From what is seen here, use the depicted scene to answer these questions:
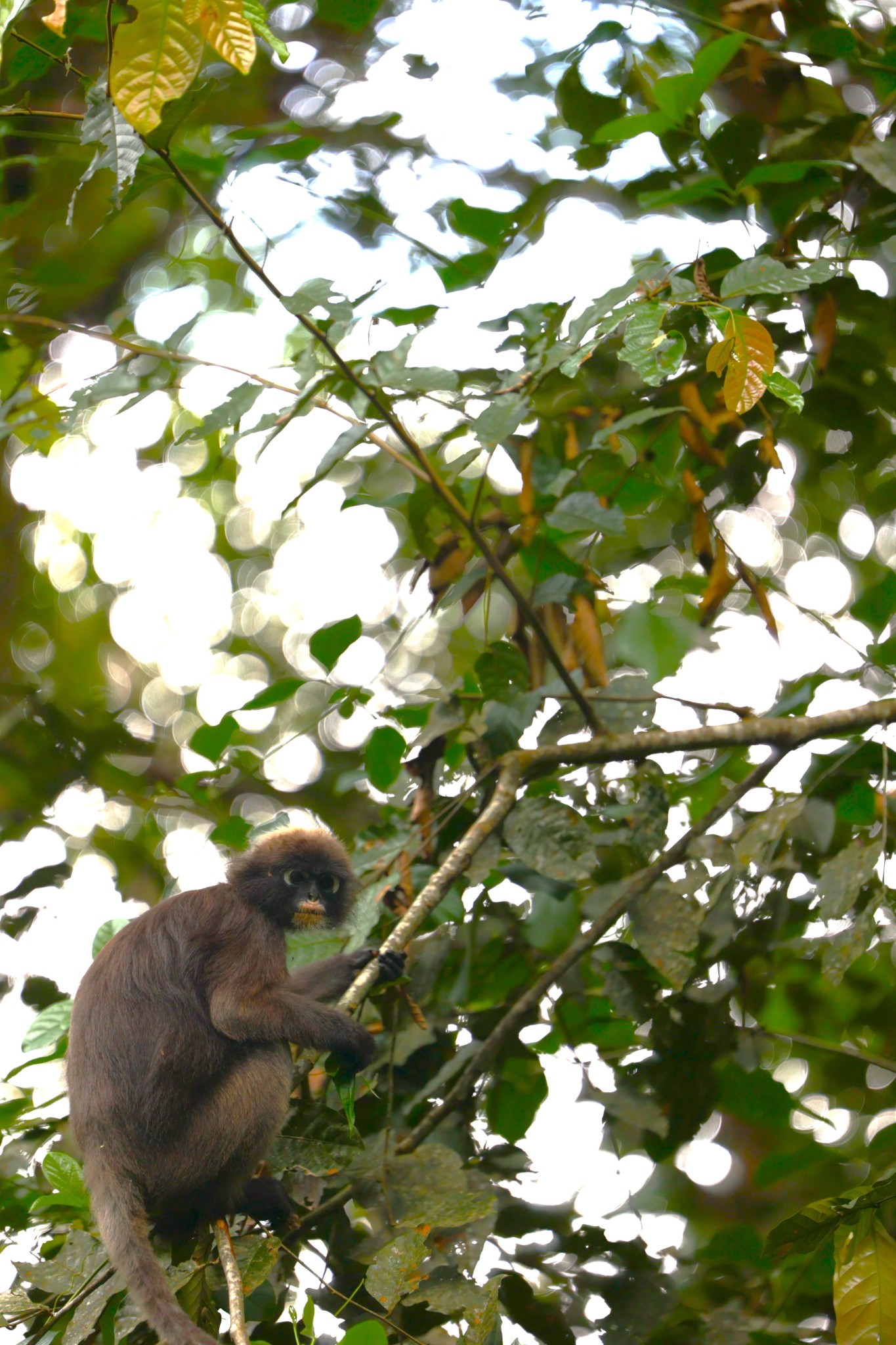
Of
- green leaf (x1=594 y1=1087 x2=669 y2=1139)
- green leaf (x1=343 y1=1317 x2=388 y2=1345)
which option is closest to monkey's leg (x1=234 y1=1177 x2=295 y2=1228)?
green leaf (x1=594 y1=1087 x2=669 y2=1139)

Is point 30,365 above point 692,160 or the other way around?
above

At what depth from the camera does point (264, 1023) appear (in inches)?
115

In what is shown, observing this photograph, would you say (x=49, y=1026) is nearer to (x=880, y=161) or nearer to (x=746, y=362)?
(x=746, y=362)

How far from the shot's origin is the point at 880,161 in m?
2.80

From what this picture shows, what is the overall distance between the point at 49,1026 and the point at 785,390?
257 cm

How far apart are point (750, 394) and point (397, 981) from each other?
1.61m

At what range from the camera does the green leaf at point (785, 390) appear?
1.90 meters

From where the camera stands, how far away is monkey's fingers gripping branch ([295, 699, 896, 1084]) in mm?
2730

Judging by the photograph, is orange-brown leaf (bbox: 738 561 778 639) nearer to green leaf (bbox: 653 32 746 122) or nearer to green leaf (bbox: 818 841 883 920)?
green leaf (bbox: 818 841 883 920)

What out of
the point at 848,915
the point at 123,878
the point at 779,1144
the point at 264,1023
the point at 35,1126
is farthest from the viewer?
the point at 123,878

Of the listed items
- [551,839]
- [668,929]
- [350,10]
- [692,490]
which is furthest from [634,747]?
[350,10]

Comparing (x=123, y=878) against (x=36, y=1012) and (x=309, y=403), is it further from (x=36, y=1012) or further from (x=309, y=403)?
(x=309, y=403)

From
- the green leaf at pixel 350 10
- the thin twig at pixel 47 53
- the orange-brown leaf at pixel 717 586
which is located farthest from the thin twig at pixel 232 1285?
the green leaf at pixel 350 10

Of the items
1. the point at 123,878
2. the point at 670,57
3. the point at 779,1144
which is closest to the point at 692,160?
the point at 670,57
